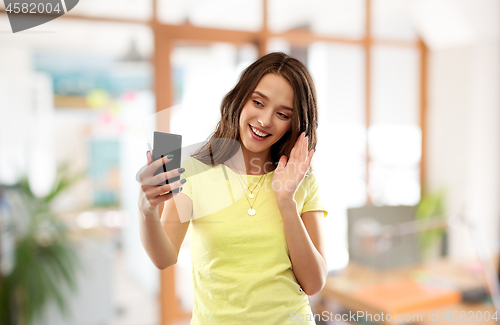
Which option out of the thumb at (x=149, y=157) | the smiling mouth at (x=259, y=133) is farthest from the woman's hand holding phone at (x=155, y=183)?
the smiling mouth at (x=259, y=133)

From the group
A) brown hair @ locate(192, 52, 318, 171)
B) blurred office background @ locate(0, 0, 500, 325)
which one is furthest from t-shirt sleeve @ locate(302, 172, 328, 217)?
blurred office background @ locate(0, 0, 500, 325)

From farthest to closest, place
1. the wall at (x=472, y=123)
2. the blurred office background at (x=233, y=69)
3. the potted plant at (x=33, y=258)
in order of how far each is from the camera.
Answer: the wall at (x=472, y=123), the blurred office background at (x=233, y=69), the potted plant at (x=33, y=258)

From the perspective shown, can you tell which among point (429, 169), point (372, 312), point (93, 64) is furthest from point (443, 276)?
point (93, 64)

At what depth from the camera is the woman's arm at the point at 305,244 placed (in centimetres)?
76

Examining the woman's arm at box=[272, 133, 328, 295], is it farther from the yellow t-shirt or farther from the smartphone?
the smartphone

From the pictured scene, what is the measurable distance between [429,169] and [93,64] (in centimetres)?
284

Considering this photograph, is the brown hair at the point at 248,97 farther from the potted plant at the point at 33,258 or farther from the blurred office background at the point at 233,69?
the potted plant at the point at 33,258

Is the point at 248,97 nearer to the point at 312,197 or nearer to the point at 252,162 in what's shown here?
the point at 252,162

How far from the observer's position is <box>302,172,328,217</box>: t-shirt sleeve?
0.84 meters

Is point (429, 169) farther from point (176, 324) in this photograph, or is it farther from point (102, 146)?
point (102, 146)

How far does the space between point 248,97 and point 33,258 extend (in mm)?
1945

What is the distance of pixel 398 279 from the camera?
240 centimetres

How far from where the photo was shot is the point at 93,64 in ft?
8.16

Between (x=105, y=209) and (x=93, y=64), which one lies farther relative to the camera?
(x=105, y=209)
